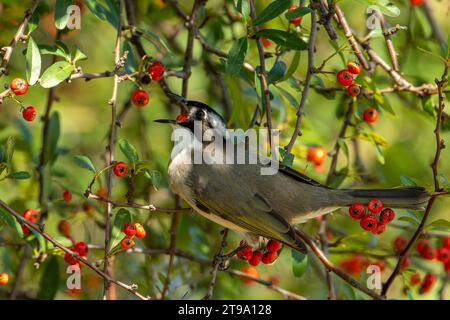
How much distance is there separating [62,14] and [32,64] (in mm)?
421

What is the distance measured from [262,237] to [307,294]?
160 centimetres

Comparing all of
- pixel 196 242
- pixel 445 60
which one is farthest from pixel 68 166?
pixel 445 60

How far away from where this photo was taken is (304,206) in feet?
14.4

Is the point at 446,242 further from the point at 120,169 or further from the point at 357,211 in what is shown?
the point at 120,169

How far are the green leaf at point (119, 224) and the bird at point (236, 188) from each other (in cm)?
66

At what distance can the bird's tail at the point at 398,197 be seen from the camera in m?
3.84

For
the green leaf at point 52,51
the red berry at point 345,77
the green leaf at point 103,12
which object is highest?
the green leaf at point 103,12

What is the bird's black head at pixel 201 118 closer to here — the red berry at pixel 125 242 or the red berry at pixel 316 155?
the red berry at pixel 316 155

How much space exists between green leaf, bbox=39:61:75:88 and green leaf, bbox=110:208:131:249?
27.8 inches

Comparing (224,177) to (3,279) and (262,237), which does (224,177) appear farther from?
(3,279)

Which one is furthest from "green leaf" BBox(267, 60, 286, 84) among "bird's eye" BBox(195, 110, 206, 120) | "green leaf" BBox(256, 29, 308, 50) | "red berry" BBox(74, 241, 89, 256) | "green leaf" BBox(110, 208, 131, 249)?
"red berry" BBox(74, 241, 89, 256)

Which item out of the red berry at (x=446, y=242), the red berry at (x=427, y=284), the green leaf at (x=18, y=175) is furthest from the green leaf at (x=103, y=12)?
the red berry at (x=427, y=284)

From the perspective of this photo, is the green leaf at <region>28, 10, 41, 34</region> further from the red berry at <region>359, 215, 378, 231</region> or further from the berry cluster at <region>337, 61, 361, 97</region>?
the red berry at <region>359, 215, 378, 231</region>

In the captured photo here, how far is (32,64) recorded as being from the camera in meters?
3.49
